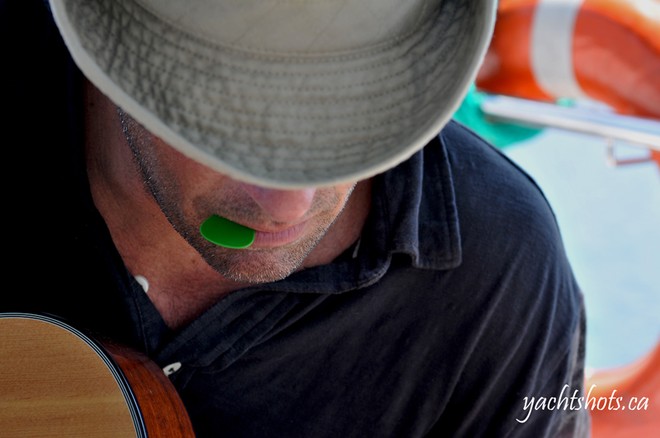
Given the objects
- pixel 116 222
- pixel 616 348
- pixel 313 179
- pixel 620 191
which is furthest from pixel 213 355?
pixel 620 191

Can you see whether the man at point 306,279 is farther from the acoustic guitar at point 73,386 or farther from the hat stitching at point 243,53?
the hat stitching at point 243,53

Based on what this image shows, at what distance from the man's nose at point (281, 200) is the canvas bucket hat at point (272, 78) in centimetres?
9

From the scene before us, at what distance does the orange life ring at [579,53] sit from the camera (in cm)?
216

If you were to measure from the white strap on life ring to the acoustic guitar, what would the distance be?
60.7 inches

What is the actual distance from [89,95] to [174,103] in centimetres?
50

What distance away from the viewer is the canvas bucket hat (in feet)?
2.45

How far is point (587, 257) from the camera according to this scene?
326cm

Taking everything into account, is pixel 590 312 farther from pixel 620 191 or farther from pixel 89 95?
pixel 89 95

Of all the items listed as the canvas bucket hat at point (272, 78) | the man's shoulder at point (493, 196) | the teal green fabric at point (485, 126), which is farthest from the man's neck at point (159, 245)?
the teal green fabric at point (485, 126)

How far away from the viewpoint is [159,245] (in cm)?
121

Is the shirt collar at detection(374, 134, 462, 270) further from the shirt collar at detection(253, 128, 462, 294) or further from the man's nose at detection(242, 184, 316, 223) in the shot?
the man's nose at detection(242, 184, 316, 223)

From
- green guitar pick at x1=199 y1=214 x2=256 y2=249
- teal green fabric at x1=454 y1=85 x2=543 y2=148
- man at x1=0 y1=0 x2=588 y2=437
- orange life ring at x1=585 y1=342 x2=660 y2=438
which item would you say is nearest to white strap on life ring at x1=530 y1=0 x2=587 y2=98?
teal green fabric at x1=454 y1=85 x2=543 y2=148

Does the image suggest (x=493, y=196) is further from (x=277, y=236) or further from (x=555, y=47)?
(x=555, y=47)

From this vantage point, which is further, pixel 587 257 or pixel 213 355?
pixel 587 257
